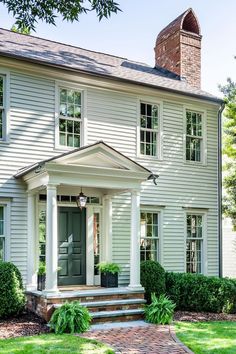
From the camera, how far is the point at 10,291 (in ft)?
31.3

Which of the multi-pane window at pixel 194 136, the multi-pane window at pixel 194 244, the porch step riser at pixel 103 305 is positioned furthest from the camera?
the multi-pane window at pixel 194 136

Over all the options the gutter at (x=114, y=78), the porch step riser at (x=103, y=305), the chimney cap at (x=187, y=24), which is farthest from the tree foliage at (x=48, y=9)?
the chimney cap at (x=187, y=24)

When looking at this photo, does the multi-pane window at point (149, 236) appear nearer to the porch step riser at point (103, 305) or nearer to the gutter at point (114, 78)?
the porch step riser at point (103, 305)

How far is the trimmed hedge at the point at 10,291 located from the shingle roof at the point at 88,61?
492cm

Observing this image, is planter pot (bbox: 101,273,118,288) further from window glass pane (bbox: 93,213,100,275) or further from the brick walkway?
the brick walkway

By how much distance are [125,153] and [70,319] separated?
5.22 metres

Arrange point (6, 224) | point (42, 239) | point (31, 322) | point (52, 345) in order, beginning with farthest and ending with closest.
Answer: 1. point (42, 239)
2. point (6, 224)
3. point (31, 322)
4. point (52, 345)

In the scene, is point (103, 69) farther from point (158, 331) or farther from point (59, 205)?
point (158, 331)

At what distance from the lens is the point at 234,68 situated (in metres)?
17.0

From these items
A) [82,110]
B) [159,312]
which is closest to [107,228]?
[159,312]

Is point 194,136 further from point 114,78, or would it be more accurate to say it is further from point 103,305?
point 103,305

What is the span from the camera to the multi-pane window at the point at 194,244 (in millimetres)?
13547

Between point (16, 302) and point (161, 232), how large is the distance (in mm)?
4854

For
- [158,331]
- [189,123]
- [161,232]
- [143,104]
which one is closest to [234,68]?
[189,123]
